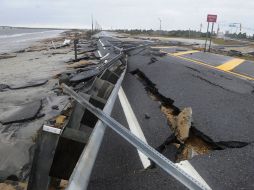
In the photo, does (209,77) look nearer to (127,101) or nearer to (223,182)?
(127,101)

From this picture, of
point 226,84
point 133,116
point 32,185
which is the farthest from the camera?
point 226,84

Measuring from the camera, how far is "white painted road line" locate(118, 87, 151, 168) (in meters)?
4.02

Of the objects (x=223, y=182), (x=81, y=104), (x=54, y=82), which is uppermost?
(x=81, y=104)

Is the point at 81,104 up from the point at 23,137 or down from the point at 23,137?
up

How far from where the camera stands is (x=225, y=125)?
16.4 ft

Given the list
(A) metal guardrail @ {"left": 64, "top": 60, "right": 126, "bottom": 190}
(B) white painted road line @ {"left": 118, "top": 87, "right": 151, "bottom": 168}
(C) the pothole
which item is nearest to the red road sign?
(B) white painted road line @ {"left": 118, "top": 87, "right": 151, "bottom": 168}

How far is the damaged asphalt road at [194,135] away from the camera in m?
3.51

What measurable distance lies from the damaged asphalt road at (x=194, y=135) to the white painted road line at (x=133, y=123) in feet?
0.25

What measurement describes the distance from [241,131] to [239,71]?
6.16 metres

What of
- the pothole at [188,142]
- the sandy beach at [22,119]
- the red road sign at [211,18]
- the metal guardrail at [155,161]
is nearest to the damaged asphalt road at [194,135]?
the pothole at [188,142]

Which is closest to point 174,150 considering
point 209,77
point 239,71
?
point 209,77

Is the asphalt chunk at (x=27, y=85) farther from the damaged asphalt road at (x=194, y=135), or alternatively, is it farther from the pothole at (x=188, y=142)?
the pothole at (x=188, y=142)

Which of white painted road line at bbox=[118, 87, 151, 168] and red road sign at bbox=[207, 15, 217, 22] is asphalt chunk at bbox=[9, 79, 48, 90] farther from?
red road sign at bbox=[207, 15, 217, 22]

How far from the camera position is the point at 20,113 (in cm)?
712
